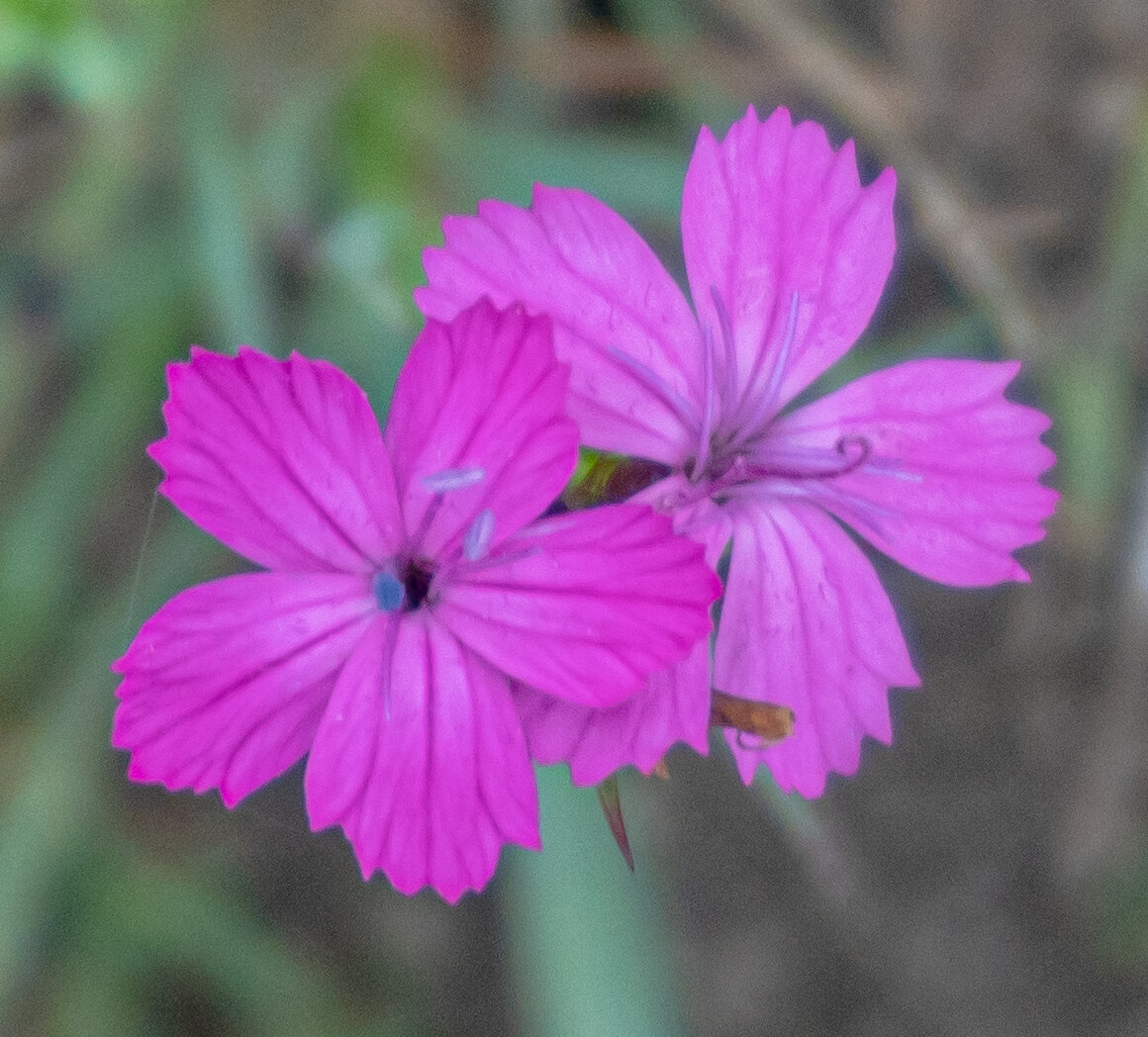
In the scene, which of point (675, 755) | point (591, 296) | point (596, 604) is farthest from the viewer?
point (675, 755)

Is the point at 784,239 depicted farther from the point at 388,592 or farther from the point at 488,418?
the point at 388,592

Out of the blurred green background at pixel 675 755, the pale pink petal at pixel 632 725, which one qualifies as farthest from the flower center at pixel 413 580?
the blurred green background at pixel 675 755

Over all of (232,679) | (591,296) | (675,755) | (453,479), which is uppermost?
(591,296)

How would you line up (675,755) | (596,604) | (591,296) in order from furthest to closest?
1. (675,755)
2. (591,296)
3. (596,604)

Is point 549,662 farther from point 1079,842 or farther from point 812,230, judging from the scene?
point 1079,842

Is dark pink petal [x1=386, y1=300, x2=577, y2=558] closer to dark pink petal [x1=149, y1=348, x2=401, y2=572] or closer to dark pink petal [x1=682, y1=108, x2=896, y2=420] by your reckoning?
dark pink petal [x1=149, y1=348, x2=401, y2=572]

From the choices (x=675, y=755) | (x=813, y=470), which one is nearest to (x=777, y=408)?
(x=813, y=470)

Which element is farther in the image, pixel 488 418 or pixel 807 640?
pixel 807 640

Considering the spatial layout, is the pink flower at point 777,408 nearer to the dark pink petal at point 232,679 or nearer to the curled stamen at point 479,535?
the curled stamen at point 479,535
